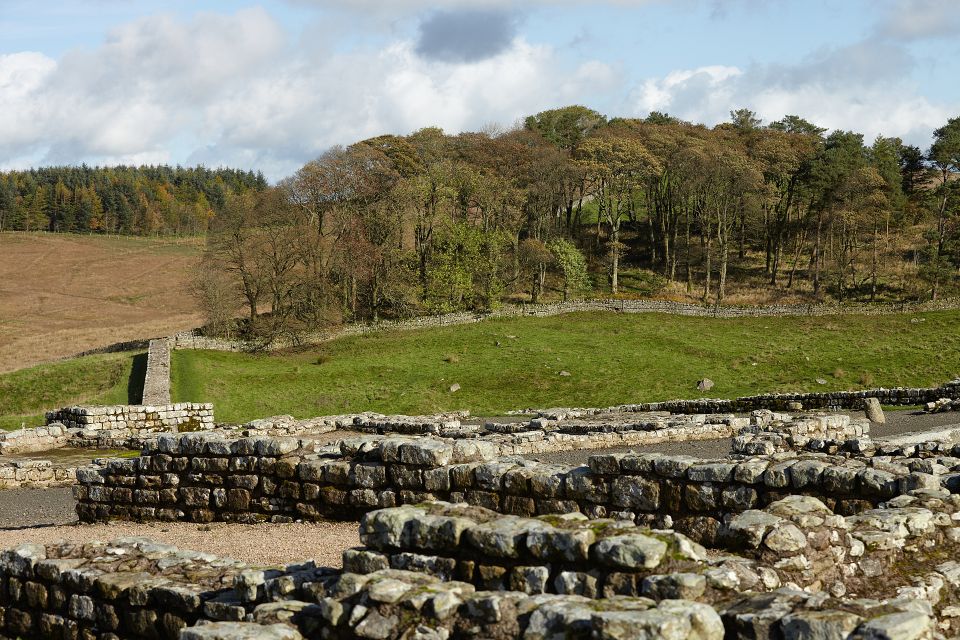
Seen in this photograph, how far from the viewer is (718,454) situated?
23.9 metres

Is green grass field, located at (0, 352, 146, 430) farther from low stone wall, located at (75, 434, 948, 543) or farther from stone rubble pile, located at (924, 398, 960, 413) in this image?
stone rubble pile, located at (924, 398, 960, 413)

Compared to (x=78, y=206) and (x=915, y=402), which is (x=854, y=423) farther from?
(x=78, y=206)

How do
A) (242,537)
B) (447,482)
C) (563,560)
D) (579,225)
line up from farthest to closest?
1. (579,225)
2. (242,537)
3. (447,482)
4. (563,560)

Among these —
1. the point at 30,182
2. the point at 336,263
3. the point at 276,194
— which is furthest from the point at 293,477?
the point at 30,182

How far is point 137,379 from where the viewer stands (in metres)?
48.8

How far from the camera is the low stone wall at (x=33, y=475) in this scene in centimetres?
2314

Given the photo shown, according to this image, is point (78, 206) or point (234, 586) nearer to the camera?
point (234, 586)

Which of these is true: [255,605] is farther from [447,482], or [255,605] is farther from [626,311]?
[626,311]

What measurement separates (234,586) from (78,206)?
538 feet

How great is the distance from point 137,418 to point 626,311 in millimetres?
38714

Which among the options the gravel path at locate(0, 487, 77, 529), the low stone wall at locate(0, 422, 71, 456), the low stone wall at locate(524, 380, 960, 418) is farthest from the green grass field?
the low stone wall at locate(524, 380, 960, 418)

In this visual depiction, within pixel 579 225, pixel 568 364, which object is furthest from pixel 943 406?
pixel 579 225

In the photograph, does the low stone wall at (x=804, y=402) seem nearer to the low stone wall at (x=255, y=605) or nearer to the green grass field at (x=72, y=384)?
the green grass field at (x=72, y=384)

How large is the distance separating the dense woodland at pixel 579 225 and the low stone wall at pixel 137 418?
24.0 metres
